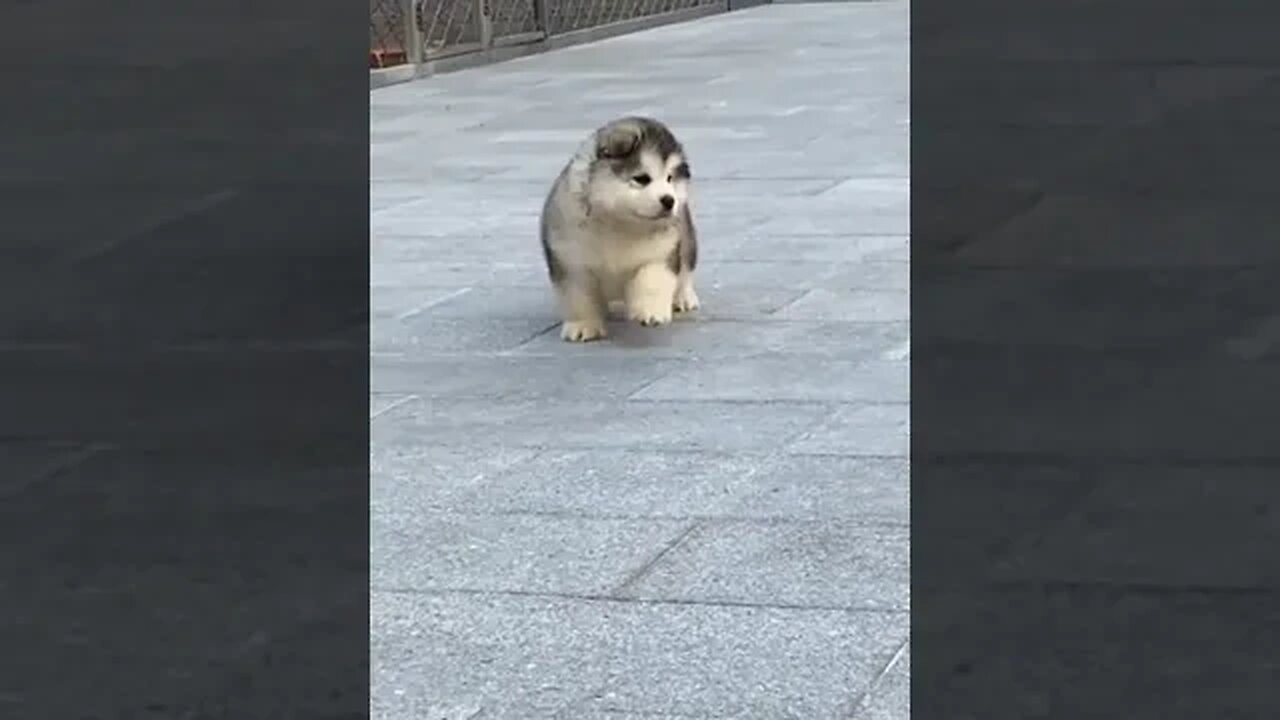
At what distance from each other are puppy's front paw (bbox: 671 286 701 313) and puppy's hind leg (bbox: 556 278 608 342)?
43 centimetres

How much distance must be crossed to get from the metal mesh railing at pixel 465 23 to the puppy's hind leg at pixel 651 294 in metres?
9.47

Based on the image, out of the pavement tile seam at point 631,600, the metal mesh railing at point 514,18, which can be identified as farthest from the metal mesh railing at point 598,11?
the pavement tile seam at point 631,600

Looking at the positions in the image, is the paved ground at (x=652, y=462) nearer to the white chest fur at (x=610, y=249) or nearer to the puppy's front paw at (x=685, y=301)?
the puppy's front paw at (x=685, y=301)

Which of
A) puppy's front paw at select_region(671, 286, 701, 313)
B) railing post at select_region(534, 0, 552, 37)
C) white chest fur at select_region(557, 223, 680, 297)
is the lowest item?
railing post at select_region(534, 0, 552, 37)

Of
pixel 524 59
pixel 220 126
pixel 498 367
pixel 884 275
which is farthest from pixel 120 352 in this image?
pixel 524 59

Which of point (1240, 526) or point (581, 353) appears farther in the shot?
point (581, 353)

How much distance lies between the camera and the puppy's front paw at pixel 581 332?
862 cm

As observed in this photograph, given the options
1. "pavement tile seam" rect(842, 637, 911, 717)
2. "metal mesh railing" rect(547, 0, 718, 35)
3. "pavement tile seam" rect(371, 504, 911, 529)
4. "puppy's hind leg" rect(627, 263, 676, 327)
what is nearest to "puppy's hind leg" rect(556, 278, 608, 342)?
"puppy's hind leg" rect(627, 263, 676, 327)

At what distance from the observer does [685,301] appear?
907 centimetres

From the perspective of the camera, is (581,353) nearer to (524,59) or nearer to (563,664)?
Answer: (563,664)

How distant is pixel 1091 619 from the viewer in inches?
142

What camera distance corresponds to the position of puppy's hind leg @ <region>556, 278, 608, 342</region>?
8.55 m

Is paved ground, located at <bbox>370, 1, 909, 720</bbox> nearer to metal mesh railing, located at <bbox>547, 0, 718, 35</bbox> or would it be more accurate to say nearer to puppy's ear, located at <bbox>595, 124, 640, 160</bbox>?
puppy's ear, located at <bbox>595, 124, 640, 160</bbox>

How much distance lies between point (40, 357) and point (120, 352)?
Answer: 0.15 metres
